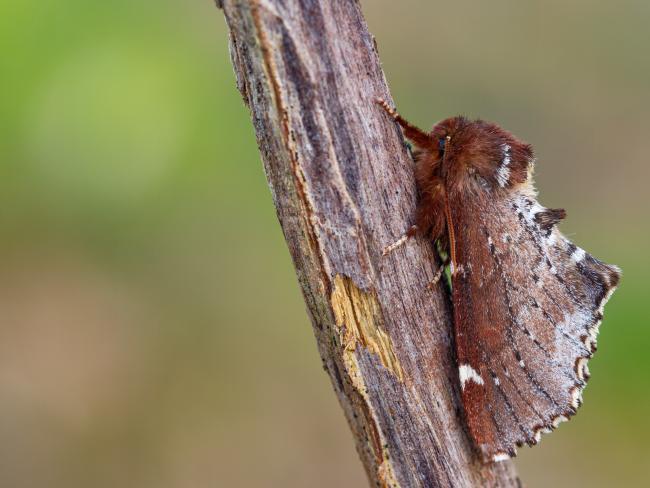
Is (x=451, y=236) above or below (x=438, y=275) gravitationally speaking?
above

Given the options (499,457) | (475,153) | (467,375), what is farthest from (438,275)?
(499,457)

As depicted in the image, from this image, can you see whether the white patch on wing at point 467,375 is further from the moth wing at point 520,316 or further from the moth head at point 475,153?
the moth head at point 475,153

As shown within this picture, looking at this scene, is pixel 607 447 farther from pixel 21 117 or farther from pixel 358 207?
pixel 21 117

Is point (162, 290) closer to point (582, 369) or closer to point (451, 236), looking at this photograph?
point (451, 236)

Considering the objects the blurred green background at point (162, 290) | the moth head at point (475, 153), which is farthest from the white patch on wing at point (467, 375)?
the blurred green background at point (162, 290)

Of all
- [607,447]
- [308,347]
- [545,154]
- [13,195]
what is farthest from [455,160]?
[545,154]

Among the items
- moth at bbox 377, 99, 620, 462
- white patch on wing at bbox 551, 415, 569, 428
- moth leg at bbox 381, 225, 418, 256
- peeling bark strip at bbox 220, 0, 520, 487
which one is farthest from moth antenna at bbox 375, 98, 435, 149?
white patch on wing at bbox 551, 415, 569, 428
